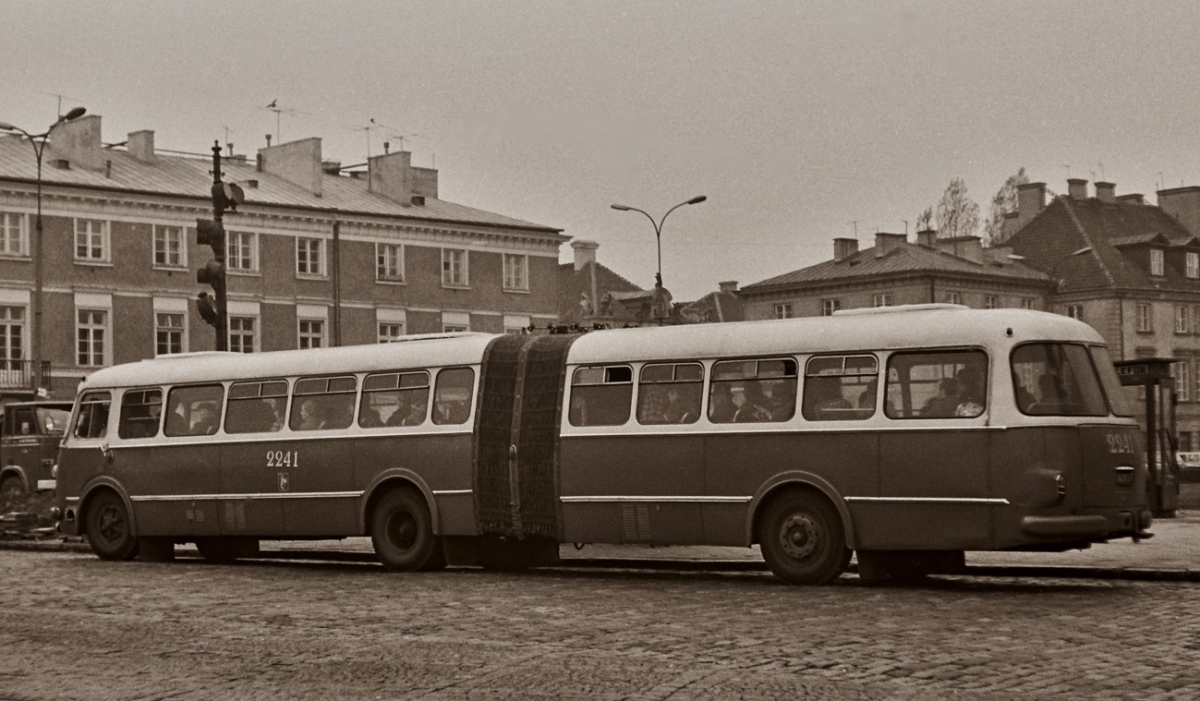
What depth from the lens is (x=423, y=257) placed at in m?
77.5

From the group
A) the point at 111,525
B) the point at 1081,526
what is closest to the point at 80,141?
the point at 111,525

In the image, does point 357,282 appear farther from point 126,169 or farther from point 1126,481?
point 1126,481

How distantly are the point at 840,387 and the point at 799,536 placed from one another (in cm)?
151

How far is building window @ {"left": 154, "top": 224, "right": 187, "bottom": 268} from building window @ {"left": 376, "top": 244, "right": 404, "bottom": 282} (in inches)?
339

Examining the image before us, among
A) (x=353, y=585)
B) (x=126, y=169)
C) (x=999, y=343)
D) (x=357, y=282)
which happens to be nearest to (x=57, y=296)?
(x=126, y=169)

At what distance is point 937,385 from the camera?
18484mm

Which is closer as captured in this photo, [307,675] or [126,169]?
[307,675]

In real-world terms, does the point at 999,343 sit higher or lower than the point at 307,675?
higher

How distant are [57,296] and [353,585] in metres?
48.2

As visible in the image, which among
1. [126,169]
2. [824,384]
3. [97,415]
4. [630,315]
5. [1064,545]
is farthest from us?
[630,315]

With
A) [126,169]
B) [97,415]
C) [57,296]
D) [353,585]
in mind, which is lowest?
[353,585]

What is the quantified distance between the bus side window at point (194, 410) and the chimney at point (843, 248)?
7622 cm

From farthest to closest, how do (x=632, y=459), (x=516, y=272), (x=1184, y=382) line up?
(x=1184, y=382), (x=516, y=272), (x=632, y=459)

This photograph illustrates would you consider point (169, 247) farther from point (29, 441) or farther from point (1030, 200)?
point (1030, 200)
